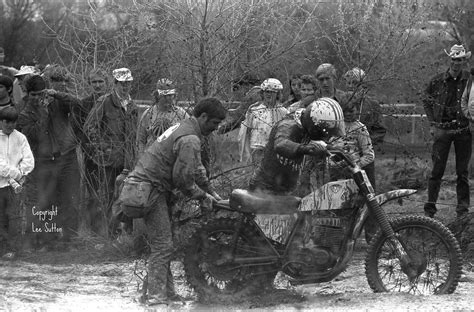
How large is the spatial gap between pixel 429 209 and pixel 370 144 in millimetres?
1601

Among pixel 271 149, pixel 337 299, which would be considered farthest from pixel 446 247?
pixel 271 149

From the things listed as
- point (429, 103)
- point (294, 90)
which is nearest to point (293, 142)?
point (294, 90)

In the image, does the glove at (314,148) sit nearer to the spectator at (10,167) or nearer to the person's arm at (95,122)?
the person's arm at (95,122)

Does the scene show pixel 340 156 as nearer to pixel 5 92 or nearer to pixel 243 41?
pixel 243 41

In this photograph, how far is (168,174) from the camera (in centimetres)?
914

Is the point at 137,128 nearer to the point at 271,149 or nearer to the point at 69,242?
the point at 69,242

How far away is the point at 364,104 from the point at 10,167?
4.14 m

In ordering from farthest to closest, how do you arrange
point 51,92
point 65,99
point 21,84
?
point 21,84
point 65,99
point 51,92

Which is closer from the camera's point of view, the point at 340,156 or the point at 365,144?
the point at 340,156

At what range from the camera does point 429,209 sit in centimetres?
1266

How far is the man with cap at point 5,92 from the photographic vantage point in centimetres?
1259

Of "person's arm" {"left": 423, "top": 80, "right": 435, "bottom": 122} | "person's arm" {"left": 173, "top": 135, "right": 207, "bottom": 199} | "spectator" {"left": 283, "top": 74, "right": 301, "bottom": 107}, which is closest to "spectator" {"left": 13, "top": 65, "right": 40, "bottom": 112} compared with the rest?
"spectator" {"left": 283, "top": 74, "right": 301, "bottom": 107}

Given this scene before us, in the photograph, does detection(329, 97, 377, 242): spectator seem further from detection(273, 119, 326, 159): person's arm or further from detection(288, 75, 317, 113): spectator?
detection(273, 119, 326, 159): person's arm

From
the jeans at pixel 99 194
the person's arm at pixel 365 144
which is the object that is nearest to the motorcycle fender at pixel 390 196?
the person's arm at pixel 365 144
